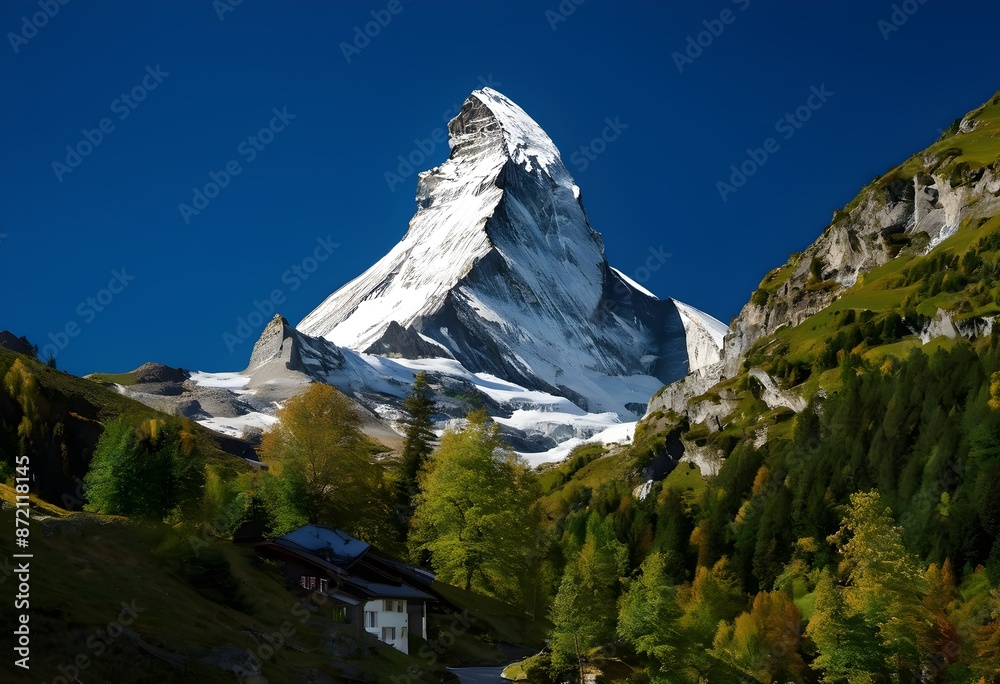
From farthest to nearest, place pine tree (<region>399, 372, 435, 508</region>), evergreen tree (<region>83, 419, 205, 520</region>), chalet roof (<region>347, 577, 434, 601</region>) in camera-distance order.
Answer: pine tree (<region>399, 372, 435, 508</region>), evergreen tree (<region>83, 419, 205, 520</region>), chalet roof (<region>347, 577, 434, 601</region>)

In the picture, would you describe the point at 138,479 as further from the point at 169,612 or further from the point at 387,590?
the point at 169,612

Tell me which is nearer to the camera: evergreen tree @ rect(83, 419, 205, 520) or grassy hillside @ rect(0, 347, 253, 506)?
evergreen tree @ rect(83, 419, 205, 520)

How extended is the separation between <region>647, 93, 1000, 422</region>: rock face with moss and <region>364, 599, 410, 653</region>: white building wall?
9326 cm

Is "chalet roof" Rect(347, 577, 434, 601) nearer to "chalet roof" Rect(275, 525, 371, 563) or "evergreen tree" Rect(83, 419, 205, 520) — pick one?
"chalet roof" Rect(275, 525, 371, 563)

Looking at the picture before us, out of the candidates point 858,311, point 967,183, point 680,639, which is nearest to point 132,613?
point 680,639

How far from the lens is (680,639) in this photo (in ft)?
196

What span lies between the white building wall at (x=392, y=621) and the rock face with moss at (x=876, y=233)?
93.3 meters

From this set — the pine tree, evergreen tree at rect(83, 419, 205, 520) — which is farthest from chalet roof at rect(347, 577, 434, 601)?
the pine tree

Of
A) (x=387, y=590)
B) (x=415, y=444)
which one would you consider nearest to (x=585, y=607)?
(x=387, y=590)

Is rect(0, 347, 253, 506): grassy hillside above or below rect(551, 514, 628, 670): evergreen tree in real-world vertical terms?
above

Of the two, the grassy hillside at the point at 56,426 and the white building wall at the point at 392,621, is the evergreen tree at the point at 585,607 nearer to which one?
the white building wall at the point at 392,621

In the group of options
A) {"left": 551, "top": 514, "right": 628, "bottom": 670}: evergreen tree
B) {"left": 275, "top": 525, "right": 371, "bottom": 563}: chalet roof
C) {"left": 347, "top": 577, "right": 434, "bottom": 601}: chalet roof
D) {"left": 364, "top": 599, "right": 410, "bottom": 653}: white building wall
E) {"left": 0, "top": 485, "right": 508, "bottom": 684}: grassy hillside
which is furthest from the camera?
{"left": 551, "top": 514, "right": 628, "bottom": 670}: evergreen tree

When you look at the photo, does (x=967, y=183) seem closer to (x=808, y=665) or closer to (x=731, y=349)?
(x=731, y=349)

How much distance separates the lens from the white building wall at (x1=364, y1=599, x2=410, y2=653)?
180ft
